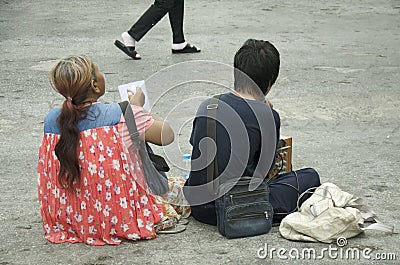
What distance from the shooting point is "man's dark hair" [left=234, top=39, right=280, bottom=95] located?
4.31m

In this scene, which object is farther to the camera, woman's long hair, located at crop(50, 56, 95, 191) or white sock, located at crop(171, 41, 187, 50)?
white sock, located at crop(171, 41, 187, 50)

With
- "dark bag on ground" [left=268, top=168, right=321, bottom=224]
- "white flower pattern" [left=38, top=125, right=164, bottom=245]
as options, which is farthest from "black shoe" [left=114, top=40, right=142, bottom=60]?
"white flower pattern" [left=38, top=125, right=164, bottom=245]

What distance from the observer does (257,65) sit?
4301 mm

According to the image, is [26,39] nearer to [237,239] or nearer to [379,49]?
[379,49]

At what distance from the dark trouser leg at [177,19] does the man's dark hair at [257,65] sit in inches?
181

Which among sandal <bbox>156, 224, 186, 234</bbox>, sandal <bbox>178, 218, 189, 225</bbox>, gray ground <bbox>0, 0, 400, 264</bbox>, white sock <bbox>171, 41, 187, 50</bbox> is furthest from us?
white sock <bbox>171, 41, 187, 50</bbox>

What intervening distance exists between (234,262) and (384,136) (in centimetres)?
267

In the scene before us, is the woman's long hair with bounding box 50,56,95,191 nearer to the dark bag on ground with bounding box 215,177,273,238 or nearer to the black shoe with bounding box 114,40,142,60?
the dark bag on ground with bounding box 215,177,273,238

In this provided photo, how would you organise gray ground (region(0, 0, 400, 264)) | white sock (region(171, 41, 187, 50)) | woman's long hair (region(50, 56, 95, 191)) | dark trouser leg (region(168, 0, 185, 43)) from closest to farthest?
woman's long hair (region(50, 56, 95, 191)) < gray ground (region(0, 0, 400, 264)) < dark trouser leg (region(168, 0, 185, 43)) < white sock (region(171, 41, 187, 50))

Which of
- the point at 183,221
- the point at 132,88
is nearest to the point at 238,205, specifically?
the point at 183,221

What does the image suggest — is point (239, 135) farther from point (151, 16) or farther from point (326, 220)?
point (151, 16)

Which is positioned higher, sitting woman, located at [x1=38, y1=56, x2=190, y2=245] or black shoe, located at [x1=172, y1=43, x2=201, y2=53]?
sitting woman, located at [x1=38, y1=56, x2=190, y2=245]

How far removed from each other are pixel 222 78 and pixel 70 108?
161 inches

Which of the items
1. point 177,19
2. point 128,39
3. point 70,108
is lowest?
point 128,39
